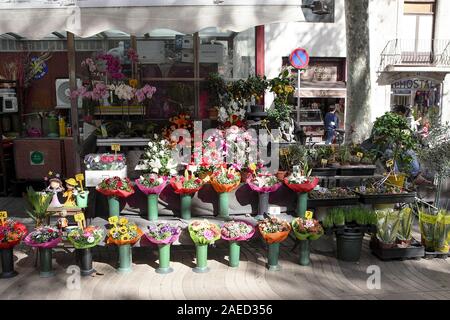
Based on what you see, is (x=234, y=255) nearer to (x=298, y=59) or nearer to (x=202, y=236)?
(x=202, y=236)

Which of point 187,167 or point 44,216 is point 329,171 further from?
point 44,216

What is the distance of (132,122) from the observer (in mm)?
6578

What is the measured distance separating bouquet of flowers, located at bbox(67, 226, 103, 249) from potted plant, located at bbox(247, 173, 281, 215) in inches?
71.9

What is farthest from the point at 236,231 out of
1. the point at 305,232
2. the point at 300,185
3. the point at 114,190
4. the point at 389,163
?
the point at 389,163

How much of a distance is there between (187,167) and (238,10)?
1.86 metres

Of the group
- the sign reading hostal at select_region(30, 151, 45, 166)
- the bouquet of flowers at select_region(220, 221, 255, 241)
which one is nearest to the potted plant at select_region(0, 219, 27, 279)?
the bouquet of flowers at select_region(220, 221, 255, 241)

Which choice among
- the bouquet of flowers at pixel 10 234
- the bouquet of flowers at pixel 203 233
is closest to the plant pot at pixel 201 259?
the bouquet of flowers at pixel 203 233

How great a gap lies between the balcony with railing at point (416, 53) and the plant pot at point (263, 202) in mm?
13636

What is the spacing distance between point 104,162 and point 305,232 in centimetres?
247

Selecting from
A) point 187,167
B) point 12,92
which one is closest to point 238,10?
point 187,167

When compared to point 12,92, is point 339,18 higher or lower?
higher

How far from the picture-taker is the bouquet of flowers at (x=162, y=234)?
488 cm

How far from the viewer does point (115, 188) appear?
17.4ft
